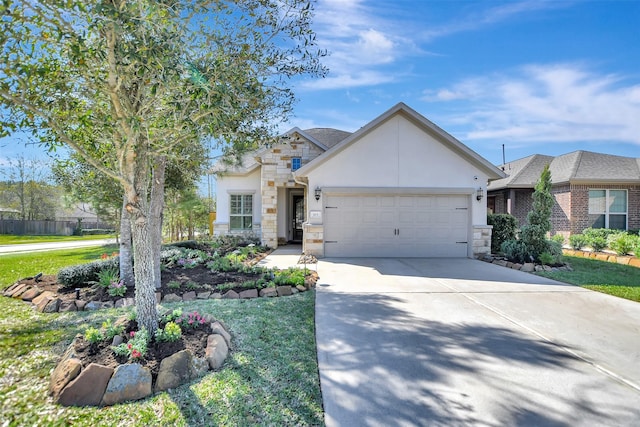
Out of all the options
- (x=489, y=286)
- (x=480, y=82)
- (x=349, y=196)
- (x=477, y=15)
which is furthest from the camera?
(x=480, y=82)

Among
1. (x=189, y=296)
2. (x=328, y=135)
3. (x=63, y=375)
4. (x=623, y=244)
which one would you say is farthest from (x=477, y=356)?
(x=328, y=135)

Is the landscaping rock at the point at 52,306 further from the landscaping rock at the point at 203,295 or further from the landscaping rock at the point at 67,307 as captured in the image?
the landscaping rock at the point at 203,295

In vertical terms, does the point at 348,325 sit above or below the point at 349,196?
below

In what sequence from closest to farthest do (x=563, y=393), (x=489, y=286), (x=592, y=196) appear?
(x=563, y=393) → (x=489, y=286) → (x=592, y=196)

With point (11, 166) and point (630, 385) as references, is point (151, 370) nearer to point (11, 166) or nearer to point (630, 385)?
point (630, 385)

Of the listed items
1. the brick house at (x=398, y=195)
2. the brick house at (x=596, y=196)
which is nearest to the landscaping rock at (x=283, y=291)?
the brick house at (x=398, y=195)

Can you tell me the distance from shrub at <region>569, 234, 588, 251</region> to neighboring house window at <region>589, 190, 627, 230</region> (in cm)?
156

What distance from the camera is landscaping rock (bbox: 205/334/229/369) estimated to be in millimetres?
3147

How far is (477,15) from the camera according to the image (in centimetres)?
878

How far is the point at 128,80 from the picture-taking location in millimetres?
3014

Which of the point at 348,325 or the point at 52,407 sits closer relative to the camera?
the point at 52,407

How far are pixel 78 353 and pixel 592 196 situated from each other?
1771cm

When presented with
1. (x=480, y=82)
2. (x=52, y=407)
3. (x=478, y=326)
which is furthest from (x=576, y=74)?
(x=52, y=407)

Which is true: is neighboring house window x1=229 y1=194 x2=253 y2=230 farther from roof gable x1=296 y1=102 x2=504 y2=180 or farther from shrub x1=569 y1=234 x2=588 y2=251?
shrub x1=569 y1=234 x2=588 y2=251
